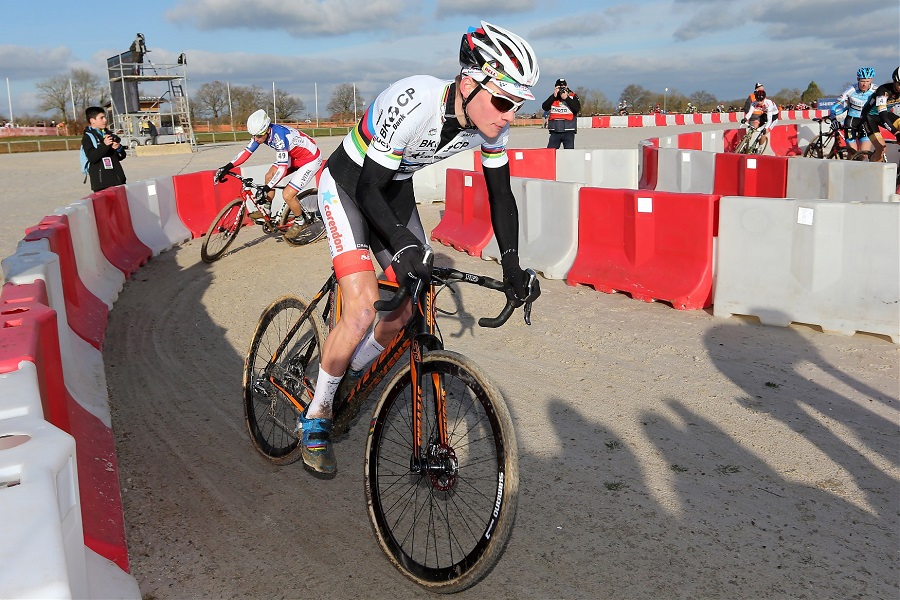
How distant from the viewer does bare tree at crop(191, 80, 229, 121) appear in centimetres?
6050

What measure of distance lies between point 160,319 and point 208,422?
3117 mm

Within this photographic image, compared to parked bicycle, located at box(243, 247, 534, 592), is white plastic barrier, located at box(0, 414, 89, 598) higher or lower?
higher

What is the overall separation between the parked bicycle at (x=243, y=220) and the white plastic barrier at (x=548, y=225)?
313cm

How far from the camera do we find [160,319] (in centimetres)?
801

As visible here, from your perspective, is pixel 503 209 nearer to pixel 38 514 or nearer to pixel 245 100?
pixel 38 514

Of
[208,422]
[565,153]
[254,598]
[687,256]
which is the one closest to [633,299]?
[687,256]

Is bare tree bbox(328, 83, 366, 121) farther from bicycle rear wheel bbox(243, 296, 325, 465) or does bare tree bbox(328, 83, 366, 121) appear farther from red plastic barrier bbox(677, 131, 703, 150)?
bicycle rear wheel bbox(243, 296, 325, 465)

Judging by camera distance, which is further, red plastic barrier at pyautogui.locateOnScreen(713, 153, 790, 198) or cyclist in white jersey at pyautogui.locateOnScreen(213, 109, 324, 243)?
red plastic barrier at pyautogui.locateOnScreen(713, 153, 790, 198)

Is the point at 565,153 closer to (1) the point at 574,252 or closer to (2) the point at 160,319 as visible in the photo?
(1) the point at 574,252

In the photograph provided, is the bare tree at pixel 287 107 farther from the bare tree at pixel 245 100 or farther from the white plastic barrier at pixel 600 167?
the white plastic barrier at pixel 600 167

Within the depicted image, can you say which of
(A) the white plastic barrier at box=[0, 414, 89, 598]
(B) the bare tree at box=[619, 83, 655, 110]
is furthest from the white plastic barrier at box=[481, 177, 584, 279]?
(B) the bare tree at box=[619, 83, 655, 110]

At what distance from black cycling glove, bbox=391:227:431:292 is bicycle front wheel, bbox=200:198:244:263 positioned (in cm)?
840

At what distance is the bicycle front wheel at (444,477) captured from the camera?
10.3 ft

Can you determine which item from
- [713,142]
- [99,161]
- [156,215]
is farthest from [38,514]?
[713,142]
